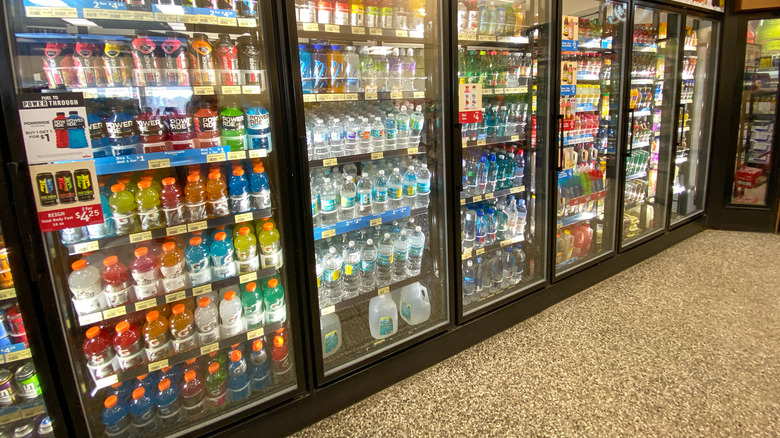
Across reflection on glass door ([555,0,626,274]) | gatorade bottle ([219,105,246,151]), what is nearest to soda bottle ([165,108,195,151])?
gatorade bottle ([219,105,246,151])

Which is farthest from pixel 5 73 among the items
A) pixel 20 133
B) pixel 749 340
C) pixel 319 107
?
pixel 749 340

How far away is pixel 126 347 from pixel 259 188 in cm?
92

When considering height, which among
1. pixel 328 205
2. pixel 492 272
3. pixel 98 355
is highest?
pixel 328 205

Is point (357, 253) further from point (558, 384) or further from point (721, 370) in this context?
point (721, 370)

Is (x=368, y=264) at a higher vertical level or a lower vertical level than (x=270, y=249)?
lower

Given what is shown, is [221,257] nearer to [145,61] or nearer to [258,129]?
[258,129]

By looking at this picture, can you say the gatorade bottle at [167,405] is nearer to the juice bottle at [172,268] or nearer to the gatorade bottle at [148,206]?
the juice bottle at [172,268]

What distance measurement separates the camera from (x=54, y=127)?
144 cm

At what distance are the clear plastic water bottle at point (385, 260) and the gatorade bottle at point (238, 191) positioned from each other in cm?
92

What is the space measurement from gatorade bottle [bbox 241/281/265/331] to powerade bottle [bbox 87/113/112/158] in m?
0.87

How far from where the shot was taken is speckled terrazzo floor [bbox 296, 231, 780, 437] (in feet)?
6.73

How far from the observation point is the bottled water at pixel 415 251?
8.56 feet

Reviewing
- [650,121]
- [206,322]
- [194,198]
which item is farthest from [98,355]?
[650,121]

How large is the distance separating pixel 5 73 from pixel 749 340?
414cm
